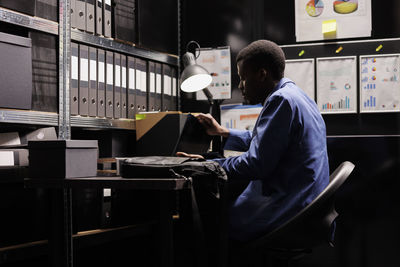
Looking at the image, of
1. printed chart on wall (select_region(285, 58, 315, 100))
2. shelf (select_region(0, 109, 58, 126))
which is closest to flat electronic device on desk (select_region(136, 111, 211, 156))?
shelf (select_region(0, 109, 58, 126))

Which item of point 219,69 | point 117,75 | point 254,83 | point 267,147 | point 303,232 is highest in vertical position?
point 219,69

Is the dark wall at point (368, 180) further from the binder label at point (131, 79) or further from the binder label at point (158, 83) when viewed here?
the binder label at point (131, 79)

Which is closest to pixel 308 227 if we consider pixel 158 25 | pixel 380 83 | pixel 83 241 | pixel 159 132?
pixel 83 241

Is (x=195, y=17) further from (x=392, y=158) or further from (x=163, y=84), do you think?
(x=392, y=158)

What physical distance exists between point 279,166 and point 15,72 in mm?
1141

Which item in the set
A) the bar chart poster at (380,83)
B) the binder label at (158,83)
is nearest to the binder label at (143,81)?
the binder label at (158,83)

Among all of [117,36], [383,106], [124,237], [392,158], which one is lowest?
[124,237]

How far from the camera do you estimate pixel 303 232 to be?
4.81 feet

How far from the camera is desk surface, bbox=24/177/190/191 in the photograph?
4.40 ft

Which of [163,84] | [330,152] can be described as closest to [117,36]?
[163,84]

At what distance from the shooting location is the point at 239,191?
2.84 m

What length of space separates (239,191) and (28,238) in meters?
1.32

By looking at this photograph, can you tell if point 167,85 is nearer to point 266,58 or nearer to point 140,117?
point 140,117

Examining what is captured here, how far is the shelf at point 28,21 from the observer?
1.89 m
